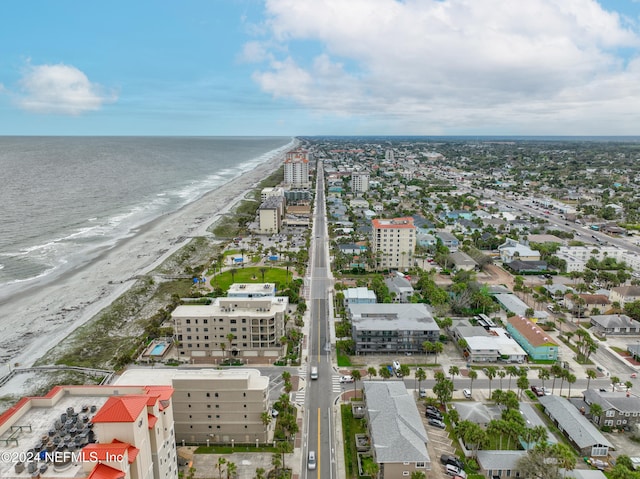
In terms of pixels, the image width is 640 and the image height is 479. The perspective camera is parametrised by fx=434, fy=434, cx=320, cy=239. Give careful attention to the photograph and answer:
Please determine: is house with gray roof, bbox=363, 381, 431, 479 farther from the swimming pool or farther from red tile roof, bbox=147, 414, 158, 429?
the swimming pool

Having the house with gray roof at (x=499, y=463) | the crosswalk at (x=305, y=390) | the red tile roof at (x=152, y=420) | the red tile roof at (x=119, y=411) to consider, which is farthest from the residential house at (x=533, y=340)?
the red tile roof at (x=119, y=411)

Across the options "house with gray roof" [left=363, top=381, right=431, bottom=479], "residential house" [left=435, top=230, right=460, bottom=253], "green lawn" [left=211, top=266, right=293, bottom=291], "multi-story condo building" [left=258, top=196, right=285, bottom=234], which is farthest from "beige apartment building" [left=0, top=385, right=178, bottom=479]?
"multi-story condo building" [left=258, top=196, right=285, bottom=234]

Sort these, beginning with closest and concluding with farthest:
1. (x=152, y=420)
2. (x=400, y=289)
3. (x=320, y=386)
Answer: (x=152, y=420)
(x=320, y=386)
(x=400, y=289)

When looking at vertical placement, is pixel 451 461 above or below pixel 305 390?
above

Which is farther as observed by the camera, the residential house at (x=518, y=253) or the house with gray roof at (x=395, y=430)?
the residential house at (x=518, y=253)

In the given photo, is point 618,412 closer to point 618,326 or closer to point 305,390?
point 618,326

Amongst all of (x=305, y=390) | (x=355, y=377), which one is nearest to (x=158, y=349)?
(x=305, y=390)

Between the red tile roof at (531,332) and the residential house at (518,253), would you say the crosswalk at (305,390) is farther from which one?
the residential house at (518,253)
